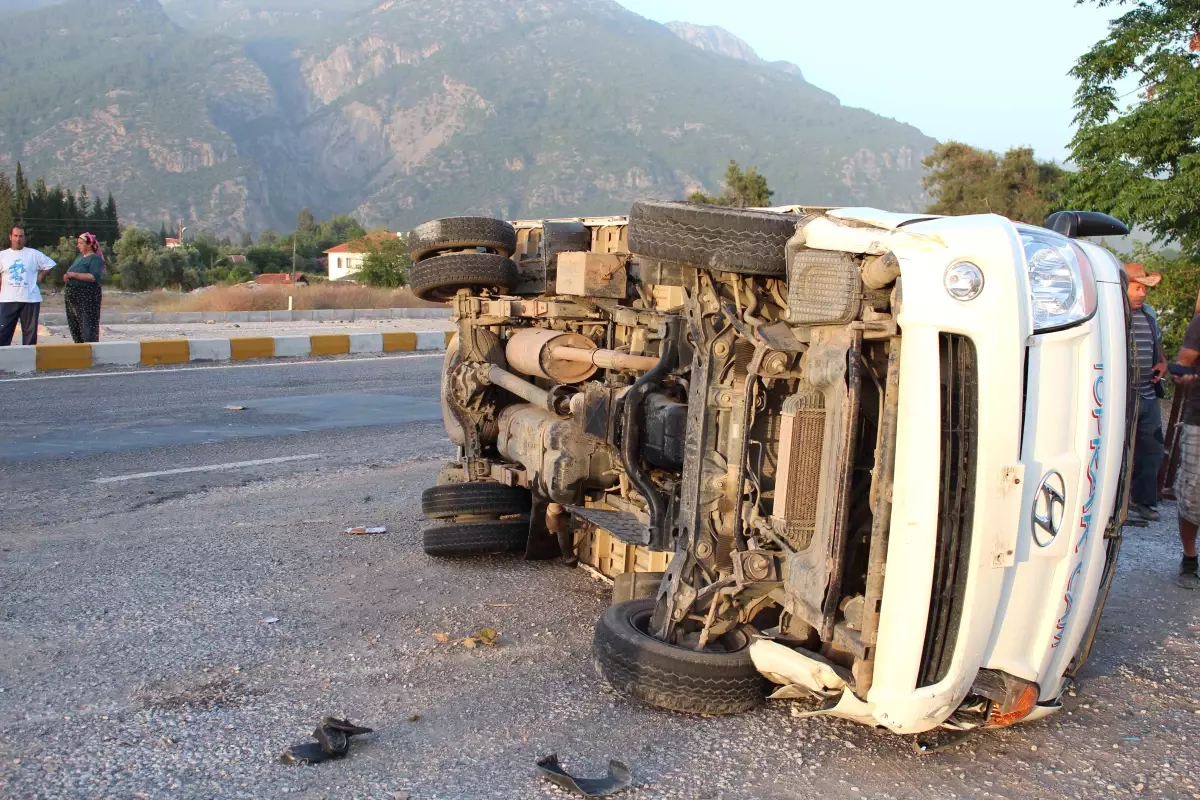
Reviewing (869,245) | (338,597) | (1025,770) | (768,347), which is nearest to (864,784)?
(1025,770)

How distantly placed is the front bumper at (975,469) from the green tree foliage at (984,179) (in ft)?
109

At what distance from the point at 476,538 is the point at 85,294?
10765 millimetres

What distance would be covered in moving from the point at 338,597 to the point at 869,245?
2837 mm

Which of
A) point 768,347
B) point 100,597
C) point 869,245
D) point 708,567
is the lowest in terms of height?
point 100,597

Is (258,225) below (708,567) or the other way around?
the other way around

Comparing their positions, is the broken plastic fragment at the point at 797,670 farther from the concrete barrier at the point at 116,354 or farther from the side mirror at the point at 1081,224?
the concrete barrier at the point at 116,354

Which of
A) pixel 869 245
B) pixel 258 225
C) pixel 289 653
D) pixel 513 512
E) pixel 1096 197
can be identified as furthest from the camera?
pixel 258 225

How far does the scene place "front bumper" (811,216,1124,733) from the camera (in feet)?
9.53

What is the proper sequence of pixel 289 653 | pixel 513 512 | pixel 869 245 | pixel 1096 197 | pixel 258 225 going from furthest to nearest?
pixel 258 225 → pixel 1096 197 → pixel 513 512 → pixel 289 653 → pixel 869 245

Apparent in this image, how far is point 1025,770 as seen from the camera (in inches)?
127

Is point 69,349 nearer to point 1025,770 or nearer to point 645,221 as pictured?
point 645,221

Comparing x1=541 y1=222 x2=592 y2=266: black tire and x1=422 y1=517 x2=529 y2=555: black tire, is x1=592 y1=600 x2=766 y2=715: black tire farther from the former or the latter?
x1=541 y1=222 x2=592 y2=266: black tire

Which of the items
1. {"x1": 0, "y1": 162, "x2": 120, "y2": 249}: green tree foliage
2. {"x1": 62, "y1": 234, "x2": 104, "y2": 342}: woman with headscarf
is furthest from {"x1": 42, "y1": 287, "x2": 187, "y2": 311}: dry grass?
{"x1": 0, "y1": 162, "x2": 120, "y2": 249}: green tree foliage

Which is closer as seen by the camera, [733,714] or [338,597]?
[733,714]
